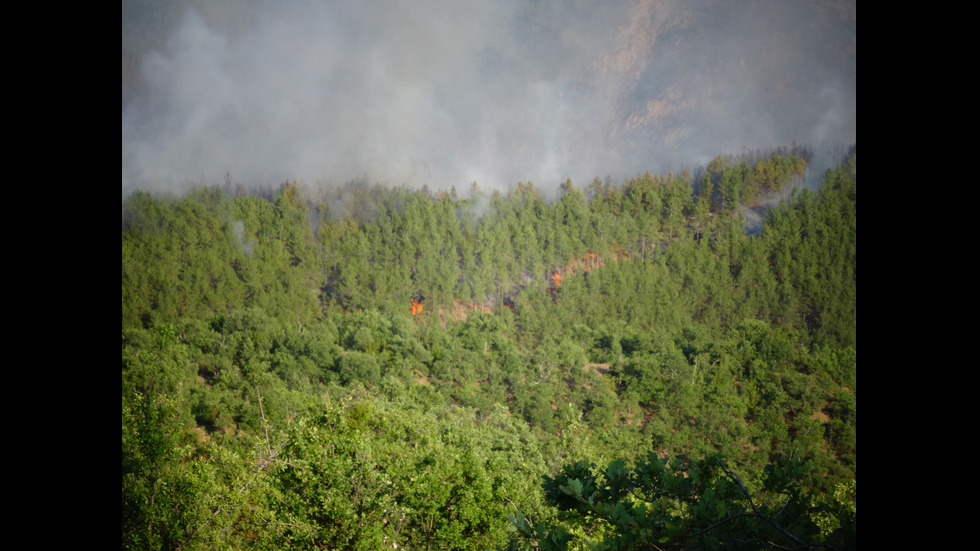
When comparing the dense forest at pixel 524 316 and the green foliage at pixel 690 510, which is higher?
the dense forest at pixel 524 316

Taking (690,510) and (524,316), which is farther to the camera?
(524,316)

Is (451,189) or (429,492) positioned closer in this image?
(429,492)

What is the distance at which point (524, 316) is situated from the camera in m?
25.0

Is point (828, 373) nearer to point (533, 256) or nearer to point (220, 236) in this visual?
point (533, 256)

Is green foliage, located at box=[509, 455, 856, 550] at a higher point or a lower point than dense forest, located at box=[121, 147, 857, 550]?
lower

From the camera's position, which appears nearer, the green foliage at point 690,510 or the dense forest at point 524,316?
the green foliage at point 690,510

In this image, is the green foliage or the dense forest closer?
the green foliage

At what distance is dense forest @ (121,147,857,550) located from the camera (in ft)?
66.0

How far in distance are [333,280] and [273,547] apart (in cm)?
1910

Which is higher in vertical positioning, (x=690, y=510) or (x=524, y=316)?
(x=524, y=316)

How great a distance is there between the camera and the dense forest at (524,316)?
2011 centimetres
